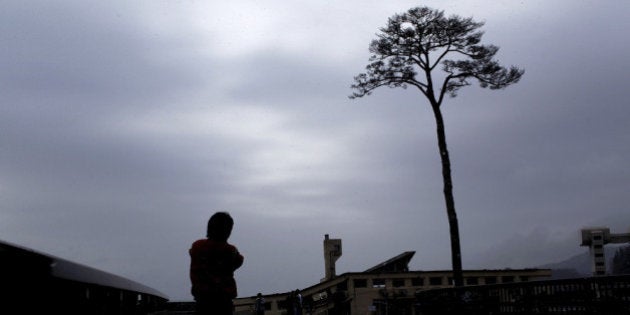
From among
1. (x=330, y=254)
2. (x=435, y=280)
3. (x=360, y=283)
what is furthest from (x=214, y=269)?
(x=330, y=254)

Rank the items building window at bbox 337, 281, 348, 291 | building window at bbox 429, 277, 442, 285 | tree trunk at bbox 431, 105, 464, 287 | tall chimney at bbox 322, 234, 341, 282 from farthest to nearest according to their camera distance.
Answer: tall chimney at bbox 322, 234, 341, 282 < building window at bbox 429, 277, 442, 285 < building window at bbox 337, 281, 348, 291 < tree trunk at bbox 431, 105, 464, 287

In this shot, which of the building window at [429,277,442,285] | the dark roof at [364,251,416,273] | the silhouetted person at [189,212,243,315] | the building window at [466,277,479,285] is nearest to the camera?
the silhouetted person at [189,212,243,315]

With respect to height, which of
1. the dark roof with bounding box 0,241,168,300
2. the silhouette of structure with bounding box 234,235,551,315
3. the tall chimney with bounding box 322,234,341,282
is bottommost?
the silhouette of structure with bounding box 234,235,551,315

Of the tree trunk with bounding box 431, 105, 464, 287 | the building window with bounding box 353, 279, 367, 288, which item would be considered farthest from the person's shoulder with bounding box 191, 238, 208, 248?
the building window with bounding box 353, 279, 367, 288

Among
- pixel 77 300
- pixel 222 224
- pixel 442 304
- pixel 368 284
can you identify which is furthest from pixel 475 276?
pixel 77 300

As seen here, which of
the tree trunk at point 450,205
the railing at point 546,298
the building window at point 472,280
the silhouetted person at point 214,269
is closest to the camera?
the silhouetted person at point 214,269

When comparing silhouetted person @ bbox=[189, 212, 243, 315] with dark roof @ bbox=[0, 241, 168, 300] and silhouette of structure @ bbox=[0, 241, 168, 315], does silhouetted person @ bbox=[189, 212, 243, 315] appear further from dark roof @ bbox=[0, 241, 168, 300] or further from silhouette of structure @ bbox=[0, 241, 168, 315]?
dark roof @ bbox=[0, 241, 168, 300]

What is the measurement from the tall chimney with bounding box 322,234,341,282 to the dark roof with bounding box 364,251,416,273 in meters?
3.93

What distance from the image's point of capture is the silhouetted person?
513 cm

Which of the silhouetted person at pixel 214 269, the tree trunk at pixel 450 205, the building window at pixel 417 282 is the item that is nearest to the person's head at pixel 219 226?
the silhouetted person at pixel 214 269

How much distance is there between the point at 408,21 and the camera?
71.1 feet

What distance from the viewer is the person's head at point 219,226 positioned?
5.20 m

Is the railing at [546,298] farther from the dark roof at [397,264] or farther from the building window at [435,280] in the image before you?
the dark roof at [397,264]

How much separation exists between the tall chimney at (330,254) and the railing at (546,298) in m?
33.1
